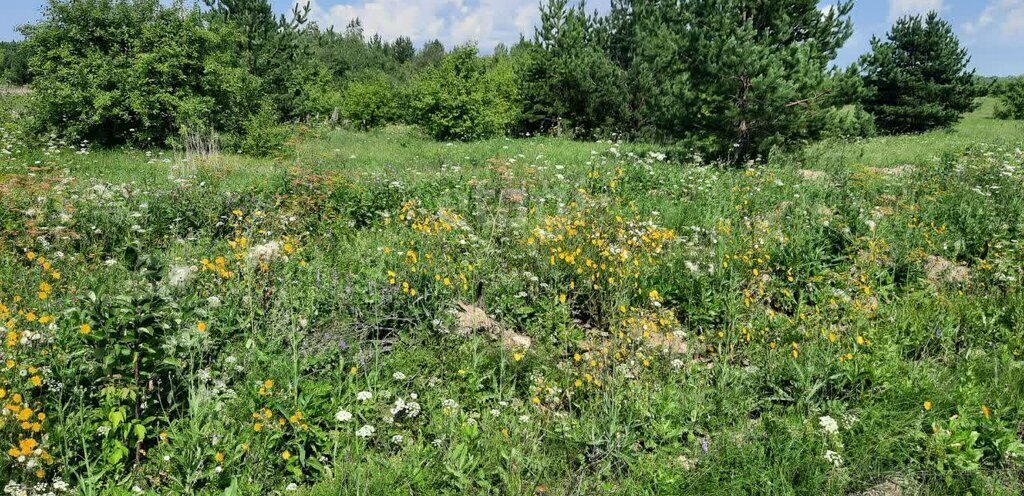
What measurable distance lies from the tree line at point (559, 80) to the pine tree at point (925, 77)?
0.06m

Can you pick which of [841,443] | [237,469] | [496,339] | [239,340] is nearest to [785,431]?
[841,443]

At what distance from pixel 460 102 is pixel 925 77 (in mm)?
17544

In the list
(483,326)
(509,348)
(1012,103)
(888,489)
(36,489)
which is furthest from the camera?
(1012,103)

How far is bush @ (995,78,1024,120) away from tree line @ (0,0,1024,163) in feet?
0.39

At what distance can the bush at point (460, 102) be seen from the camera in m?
20.5

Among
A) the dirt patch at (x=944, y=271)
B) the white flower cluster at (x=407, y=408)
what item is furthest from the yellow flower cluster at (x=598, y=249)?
the dirt patch at (x=944, y=271)

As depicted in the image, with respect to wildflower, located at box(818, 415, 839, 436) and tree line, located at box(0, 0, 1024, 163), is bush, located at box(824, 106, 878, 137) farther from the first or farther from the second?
wildflower, located at box(818, 415, 839, 436)

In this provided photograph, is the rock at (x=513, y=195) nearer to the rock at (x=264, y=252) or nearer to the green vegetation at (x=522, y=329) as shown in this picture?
the green vegetation at (x=522, y=329)

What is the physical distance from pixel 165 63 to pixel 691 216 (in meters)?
13.8

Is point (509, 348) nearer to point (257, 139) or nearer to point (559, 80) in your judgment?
point (257, 139)

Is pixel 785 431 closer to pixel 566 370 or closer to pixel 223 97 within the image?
pixel 566 370

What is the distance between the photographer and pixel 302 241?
256 inches

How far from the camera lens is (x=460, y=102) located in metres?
20.4

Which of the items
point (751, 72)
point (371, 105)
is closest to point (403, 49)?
point (371, 105)
